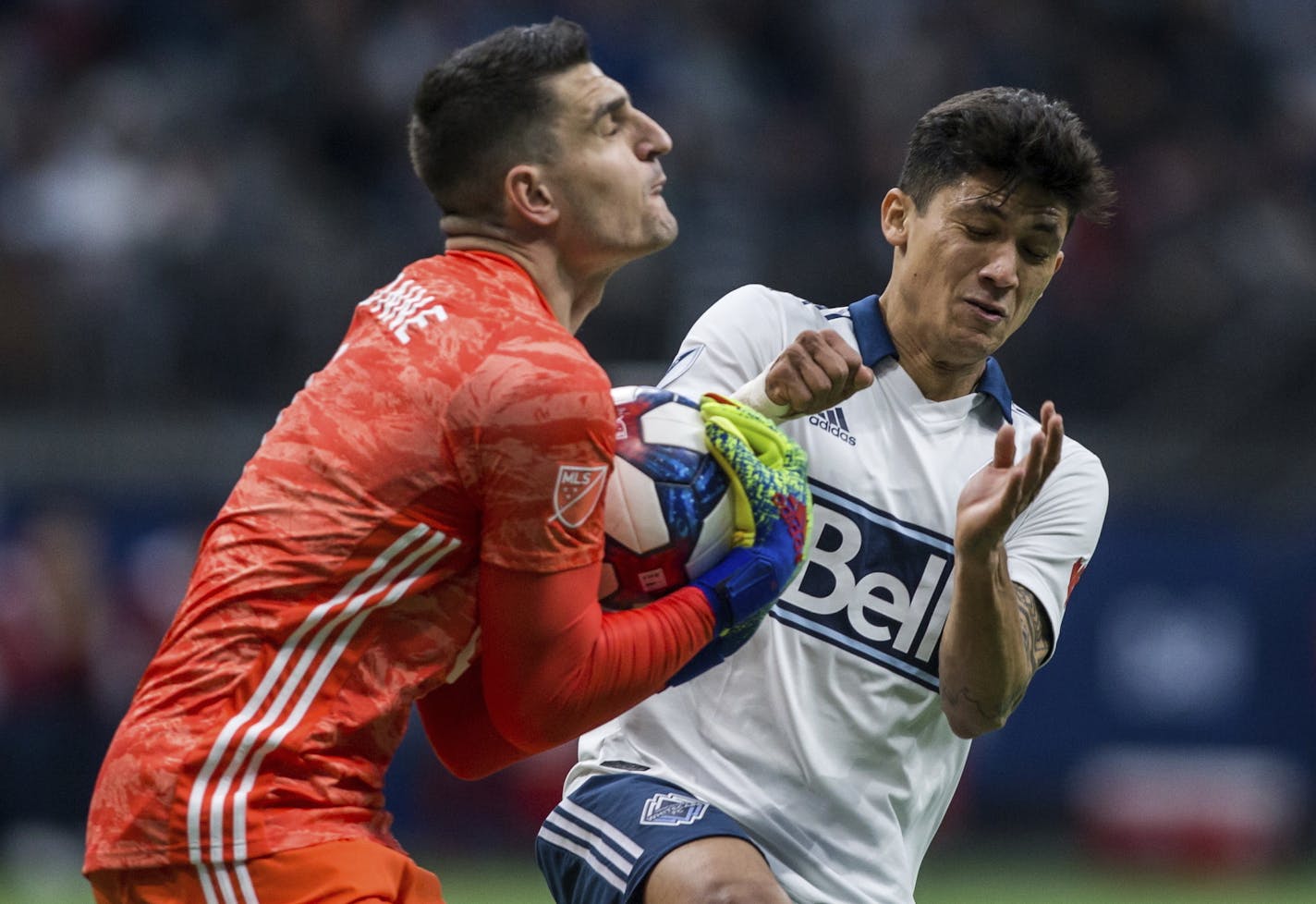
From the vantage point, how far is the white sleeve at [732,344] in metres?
4.20

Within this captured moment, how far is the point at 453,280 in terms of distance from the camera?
338 cm

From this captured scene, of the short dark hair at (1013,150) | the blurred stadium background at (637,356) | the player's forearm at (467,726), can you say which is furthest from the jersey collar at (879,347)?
the blurred stadium background at (637,356)

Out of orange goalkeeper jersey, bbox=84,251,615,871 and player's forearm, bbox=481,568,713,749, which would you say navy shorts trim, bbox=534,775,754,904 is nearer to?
player's forearm, bbox=481,568,713,749

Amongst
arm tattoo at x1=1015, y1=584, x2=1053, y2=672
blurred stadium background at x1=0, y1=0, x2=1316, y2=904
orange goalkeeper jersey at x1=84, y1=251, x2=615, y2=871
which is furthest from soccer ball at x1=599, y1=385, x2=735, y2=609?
blurred stadium background at x1=0, y1=0, x2=1316, y2=904

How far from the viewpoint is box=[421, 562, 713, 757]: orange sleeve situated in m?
3.18

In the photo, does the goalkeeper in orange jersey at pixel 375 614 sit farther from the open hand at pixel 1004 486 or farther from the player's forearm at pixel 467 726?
the open hand at pixel 1004 486

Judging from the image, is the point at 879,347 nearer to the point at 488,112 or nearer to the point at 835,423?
the point at 835,423

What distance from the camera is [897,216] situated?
454 cm

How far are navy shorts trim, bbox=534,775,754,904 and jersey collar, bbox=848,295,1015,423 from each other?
44.0 inches

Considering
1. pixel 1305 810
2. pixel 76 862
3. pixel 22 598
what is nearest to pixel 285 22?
pixel 22 598

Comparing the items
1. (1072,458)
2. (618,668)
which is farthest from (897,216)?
(618,668)

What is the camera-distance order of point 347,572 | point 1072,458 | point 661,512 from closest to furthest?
point 347,572, point 661,512, point 1072,458

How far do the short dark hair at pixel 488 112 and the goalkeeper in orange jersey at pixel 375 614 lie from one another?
0.24 metres

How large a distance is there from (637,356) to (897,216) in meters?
6.06
